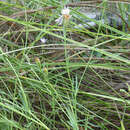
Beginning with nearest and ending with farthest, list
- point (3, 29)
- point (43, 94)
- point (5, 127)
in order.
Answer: point (5, 127) < point (43, 94) < point (3, 29)

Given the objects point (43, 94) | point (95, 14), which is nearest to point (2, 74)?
point (43, 94)

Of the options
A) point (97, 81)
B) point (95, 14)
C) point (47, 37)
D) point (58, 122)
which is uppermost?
point (95, 14)

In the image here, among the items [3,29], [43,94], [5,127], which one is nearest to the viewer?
[5,127]

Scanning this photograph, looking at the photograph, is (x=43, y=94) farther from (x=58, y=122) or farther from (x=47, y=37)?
(x=47, y=37)

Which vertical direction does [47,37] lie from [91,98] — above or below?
above

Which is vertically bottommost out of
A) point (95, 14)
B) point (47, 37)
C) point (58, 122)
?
point (58, 122)

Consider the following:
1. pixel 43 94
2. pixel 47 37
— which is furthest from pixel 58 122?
pixel 47 37

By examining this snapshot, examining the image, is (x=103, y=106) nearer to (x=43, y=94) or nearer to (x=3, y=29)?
(x=43, y=94)

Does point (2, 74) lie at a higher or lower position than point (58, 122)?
higher

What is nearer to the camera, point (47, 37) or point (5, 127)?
point (5, 127)
